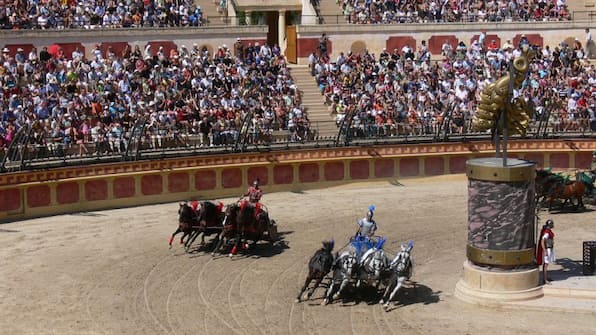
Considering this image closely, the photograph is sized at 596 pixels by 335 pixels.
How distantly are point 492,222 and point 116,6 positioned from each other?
2778 cm

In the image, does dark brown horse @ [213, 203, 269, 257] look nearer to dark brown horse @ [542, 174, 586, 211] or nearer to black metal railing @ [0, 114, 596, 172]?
black metal railing @ [0, 114, 596, 172]

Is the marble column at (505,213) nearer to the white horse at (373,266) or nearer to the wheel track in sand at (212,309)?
the white horse at (373,266)

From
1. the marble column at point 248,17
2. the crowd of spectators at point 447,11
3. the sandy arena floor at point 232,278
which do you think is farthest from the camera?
the crowd of spectators at point 447,11

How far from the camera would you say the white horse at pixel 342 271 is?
76.5ft

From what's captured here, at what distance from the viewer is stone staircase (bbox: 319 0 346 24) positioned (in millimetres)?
52281

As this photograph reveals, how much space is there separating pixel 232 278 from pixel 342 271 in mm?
3772

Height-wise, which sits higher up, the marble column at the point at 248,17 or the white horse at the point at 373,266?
the marble column at the point at 248,17

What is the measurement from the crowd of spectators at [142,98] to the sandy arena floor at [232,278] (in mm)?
3290

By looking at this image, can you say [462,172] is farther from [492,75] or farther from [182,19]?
[182,19]

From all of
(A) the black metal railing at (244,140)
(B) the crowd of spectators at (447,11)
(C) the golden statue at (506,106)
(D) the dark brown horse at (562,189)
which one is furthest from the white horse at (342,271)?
(B) the crowd of spectators at (447,11)

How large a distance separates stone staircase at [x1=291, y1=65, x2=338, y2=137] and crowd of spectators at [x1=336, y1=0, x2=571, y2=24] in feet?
17.8

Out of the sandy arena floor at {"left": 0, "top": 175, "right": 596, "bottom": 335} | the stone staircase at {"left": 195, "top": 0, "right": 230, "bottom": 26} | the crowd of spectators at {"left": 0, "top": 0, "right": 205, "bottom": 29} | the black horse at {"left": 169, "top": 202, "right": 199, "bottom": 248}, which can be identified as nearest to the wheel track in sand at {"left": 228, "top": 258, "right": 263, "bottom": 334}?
the sandy arena floor at {"left": 0, "top": 175, "right": 596, "bottom": 335}

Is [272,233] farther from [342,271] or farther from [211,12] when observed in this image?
[211,12]

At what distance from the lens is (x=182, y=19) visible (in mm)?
47781
